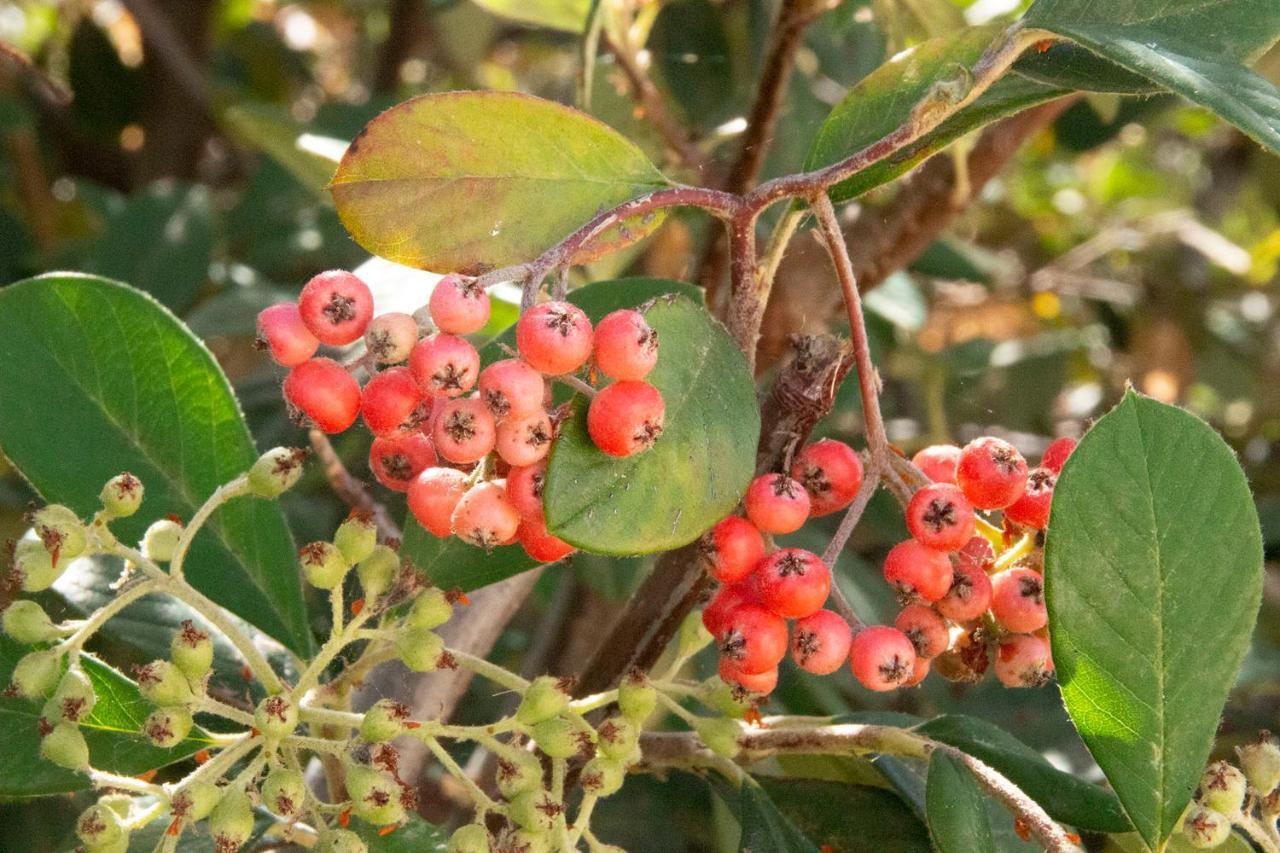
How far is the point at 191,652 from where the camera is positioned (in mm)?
1019

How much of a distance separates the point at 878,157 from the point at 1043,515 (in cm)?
33

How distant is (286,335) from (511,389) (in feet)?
0.62

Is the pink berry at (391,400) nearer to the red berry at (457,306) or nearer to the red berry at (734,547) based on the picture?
the red berry at (457,306)

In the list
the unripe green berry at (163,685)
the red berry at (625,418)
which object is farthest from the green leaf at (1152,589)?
the unripe green berry at (163,685)

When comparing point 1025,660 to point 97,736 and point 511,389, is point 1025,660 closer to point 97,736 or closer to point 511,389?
point 511,389

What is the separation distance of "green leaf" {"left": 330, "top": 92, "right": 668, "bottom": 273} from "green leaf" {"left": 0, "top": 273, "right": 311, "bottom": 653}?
35 cm

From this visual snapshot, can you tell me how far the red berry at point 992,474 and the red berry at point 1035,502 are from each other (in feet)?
0.08

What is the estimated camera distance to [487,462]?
1.00 m

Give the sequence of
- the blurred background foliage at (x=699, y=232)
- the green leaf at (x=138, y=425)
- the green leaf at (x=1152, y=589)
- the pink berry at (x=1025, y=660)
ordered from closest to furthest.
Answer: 1. the green leaf at (x=1152, y=589)
2. the pink berry at (x=1025, y=660)
3. the green leaf at (x=138, y=425)
4. the blurred background foliage at (x=699, y=232)

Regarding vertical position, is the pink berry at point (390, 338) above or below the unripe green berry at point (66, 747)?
above

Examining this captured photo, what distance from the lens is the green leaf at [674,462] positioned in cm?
89

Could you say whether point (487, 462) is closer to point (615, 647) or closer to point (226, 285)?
point (615, 647)

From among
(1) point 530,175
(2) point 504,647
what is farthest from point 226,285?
(1) point 530,175

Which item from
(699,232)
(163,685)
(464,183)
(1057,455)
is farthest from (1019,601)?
(699,232)
